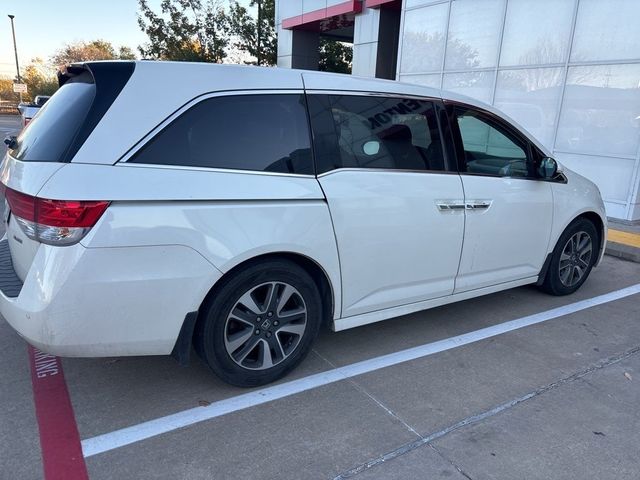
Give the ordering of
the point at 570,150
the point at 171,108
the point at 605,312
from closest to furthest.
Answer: the point at 171,108
the point at 605,312
the point at 570,150

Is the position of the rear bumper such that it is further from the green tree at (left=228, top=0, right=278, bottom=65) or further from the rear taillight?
the green tree at (left=228, top=0, right=278, bottom=65)

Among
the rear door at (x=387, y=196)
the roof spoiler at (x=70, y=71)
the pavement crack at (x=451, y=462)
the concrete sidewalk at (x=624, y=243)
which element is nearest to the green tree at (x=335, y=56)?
the concrete sidewalk at (x=624, y=243)

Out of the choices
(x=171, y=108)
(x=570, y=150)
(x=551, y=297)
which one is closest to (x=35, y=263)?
(x=171, y=108)

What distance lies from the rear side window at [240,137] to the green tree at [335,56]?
79.1 ft

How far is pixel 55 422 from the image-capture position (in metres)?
2.64

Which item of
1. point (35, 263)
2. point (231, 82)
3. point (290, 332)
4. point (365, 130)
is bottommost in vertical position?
point (290, 332)

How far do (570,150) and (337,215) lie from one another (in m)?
7.51

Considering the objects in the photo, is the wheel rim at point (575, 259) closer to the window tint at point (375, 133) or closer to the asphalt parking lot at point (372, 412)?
the asphalt parking lot at point (372, 412)

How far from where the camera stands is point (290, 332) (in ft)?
10.1

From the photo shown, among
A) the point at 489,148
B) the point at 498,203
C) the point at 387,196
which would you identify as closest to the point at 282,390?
the point at 387,196

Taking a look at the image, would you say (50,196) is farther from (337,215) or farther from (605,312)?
(605,312)

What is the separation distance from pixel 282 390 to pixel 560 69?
846 centimetres

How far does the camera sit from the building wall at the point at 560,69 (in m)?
8.12

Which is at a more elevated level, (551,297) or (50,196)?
(50,196)
